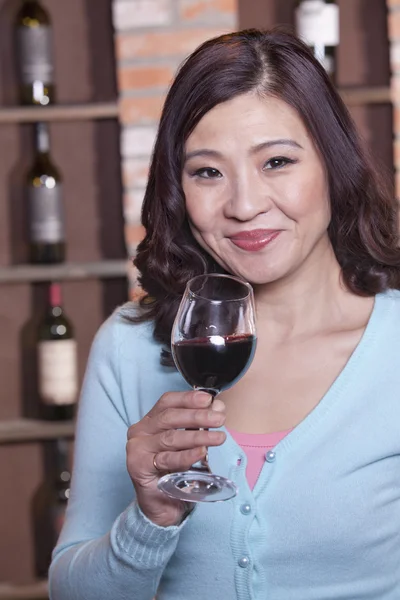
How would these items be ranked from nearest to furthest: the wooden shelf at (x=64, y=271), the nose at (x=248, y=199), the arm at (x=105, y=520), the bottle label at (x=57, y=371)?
the arm at (x=105, y=520) < the nose at (x=248, y=199) < the bottle label at (x=57, y=371) < the wooden shelf at (x=64, y=271)

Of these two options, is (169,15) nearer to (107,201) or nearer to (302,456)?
(107,201)

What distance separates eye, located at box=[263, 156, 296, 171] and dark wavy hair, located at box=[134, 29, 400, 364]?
0.07 m

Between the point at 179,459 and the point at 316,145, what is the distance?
22.6 inches

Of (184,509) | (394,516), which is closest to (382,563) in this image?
(394,516)

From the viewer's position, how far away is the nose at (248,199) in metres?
1.31

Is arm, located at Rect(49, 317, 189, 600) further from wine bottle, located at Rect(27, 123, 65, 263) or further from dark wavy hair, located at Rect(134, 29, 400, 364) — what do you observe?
wine bottle, located at Rect(27, 123, 65, 263)

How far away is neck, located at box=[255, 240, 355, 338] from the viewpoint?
4.93 feet

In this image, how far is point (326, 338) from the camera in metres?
1.50

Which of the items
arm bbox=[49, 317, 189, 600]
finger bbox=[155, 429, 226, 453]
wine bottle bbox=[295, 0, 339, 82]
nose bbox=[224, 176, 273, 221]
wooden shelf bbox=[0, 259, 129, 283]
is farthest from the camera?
wooden shelf bbox=[0, 259, 129, 283]

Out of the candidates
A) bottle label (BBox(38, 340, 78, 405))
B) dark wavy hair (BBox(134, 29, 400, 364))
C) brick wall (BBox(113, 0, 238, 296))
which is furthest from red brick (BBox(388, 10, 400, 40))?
bottle label (BBox(38, 340, 78, 405))

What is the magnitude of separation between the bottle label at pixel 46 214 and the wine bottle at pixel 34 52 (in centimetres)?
27

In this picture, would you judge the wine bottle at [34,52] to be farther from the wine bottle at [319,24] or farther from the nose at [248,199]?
the nose at [248,199]

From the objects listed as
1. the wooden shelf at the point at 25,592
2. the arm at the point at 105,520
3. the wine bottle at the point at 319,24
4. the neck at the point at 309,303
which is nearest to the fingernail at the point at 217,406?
the arm at the point at 105,520

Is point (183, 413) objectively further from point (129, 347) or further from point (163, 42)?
point (163, 42)
